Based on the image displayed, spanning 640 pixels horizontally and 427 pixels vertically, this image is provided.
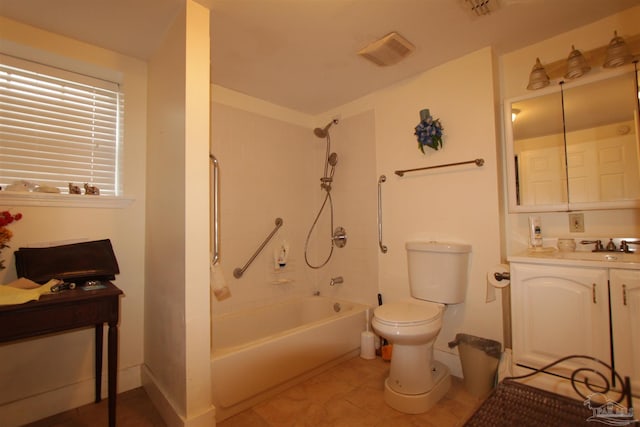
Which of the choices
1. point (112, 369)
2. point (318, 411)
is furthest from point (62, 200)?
point (318, 411)

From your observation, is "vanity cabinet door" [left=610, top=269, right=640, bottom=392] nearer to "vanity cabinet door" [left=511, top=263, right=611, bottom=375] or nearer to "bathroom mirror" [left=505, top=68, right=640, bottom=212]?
"vanity cabinet door" [left=511, top=263, right=611, bottom=375]

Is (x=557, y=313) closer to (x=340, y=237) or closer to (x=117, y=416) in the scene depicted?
(x=340, y=237)

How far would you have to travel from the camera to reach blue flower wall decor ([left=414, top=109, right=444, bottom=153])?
2.09m

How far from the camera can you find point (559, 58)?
5.96 ft

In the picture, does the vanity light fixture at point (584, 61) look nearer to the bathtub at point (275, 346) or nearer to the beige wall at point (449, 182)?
the beige wall at point (449, 182)

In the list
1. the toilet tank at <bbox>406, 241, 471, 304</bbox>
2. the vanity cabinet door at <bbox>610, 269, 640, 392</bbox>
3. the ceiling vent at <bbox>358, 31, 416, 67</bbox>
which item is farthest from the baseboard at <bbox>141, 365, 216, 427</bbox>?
the ceiling vent at <bbox>358, 31, 416, 67</bbox>

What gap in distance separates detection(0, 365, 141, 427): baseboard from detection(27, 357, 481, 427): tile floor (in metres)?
0.04

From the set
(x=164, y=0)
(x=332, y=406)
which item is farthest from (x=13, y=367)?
(x=164, y=0)

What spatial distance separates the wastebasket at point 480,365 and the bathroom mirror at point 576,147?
2.91 feet

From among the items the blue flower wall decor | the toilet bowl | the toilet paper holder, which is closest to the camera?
the toilet bowl

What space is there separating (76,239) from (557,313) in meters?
2.65

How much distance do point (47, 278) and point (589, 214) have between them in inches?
117

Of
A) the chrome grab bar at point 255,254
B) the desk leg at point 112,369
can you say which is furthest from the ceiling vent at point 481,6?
the desk leg at point 112,369

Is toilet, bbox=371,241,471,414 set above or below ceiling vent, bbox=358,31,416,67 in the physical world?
below
